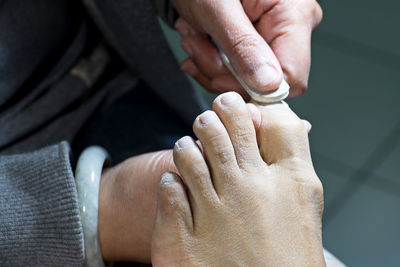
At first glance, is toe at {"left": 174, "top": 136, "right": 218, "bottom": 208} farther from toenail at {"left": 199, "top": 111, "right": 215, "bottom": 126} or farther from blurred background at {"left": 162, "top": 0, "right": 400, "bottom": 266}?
blurred background at {"left": 162, "top": 0, "right": 400, "bottom": 266}

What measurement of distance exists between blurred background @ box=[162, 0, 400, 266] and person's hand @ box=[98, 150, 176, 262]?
492 mm

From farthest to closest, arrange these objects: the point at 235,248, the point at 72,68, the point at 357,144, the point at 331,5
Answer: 1. the point at 331,5
2. the point at 357,144
3. the point at 72,68
4. the point at 235,248

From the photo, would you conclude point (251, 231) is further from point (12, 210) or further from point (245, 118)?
point (12, 210)

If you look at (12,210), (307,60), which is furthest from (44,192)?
(307,60)

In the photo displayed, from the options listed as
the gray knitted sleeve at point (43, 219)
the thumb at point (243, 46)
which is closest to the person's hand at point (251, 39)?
the thumb at point (243, 46)

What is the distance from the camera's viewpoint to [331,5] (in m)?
1.40

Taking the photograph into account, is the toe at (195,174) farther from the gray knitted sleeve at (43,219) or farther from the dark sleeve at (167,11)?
the dark sleeve at (167,11)

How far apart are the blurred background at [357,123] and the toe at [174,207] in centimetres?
58

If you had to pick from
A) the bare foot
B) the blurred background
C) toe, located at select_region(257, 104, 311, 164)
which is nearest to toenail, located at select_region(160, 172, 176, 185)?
the bare foot

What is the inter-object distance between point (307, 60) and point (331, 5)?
0.90 metres

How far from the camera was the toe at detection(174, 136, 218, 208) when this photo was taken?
43cm

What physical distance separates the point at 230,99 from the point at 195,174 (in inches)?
3.5

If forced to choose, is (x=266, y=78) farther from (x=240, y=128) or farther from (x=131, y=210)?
(x=131, y=210)

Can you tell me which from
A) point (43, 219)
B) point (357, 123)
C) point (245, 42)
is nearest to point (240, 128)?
point (245, 42)
